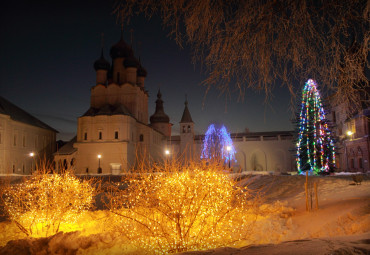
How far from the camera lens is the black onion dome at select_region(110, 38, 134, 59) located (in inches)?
1678

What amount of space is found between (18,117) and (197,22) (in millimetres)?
37403

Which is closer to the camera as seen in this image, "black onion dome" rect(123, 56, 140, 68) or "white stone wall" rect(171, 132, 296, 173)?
"white stone wall" rect(171, 132, 296, 173)

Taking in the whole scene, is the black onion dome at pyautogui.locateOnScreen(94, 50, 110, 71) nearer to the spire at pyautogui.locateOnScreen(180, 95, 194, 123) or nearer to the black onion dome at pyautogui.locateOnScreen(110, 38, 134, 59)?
the black onion dome at pyautogui.locateOnScreen(110, 38, 134, 59)

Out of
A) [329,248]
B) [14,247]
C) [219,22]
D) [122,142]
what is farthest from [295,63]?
[122,142]

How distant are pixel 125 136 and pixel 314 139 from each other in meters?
24.1

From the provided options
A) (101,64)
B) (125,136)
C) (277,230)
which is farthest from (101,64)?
(277,230)

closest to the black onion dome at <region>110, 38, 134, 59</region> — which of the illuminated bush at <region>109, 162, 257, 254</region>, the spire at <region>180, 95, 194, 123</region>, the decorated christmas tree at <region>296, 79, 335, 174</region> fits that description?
the spire at <region>180, 95, 194, 123</region>

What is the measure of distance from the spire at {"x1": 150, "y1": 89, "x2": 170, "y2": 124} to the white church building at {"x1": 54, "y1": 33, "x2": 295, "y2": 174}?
7481 millimetres

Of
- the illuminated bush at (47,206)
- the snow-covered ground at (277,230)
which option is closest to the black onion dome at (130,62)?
the snow-covered ground at (277,230)

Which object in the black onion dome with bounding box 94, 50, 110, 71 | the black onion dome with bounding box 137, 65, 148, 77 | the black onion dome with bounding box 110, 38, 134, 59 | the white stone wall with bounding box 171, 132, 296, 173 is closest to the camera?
the white stone wall with bounding box 171, 132, 296, 173

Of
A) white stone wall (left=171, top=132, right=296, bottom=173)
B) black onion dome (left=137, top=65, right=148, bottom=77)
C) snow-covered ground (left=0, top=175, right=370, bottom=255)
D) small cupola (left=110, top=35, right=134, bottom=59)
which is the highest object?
small cupola (left=110, top=35, right=134, bottom=59)

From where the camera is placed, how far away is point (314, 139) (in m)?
18.9

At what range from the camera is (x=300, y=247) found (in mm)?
3480

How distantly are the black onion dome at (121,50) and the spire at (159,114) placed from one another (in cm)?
1279
